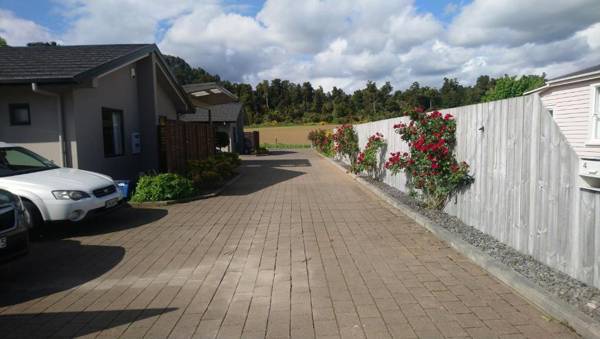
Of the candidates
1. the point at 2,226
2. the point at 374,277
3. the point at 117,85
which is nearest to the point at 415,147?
the point at 374,277

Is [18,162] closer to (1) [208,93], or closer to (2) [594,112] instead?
(1) [208,93]

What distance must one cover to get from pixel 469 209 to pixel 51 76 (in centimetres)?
875

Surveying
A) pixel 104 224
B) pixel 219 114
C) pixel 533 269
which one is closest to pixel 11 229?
pixel 104 224

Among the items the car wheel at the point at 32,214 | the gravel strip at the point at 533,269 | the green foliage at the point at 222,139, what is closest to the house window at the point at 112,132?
the car wheel at the point at 32,214

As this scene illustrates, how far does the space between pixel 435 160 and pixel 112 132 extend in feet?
28.6

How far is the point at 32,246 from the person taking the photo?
22.1 feet

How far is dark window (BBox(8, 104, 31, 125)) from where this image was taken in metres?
9.97

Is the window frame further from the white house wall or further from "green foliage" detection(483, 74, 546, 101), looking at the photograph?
"green foliage" detection(483, 74, 546, 101)

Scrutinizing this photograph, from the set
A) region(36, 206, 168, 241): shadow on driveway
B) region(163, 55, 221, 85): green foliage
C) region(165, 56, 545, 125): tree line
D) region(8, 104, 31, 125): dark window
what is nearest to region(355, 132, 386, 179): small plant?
region(36, 206, 168, 241): shadow on driveway

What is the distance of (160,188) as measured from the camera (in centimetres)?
1012

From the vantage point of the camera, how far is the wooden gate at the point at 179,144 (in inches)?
469

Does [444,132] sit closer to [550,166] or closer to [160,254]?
[550,166]

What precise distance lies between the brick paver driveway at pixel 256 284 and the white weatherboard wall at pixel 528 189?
28.3 inches

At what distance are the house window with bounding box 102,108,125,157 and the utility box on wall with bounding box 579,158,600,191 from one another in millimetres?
10568
